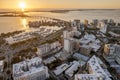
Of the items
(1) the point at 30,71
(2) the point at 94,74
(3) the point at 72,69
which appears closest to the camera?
(2) the point at 94,74

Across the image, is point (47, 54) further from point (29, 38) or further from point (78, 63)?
point (29, 38)

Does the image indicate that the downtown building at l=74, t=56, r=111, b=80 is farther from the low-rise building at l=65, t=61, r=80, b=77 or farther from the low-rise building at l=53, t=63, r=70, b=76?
the low-rise building at l=53, t=63, r=70, b=76

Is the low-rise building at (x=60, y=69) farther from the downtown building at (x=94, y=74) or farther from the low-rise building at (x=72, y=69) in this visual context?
the downtown building at (x=94, y=74)

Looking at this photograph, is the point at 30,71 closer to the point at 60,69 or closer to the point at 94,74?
the point at 60,69

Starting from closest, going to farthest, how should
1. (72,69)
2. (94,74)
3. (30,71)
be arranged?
(94,74), (30,71), (72,69)

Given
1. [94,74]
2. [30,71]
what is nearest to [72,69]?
[94,74]

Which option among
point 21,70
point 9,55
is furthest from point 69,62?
point 9,55

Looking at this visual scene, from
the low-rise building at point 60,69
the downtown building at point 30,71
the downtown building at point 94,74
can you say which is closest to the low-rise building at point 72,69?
the low-rise building at point 60,69

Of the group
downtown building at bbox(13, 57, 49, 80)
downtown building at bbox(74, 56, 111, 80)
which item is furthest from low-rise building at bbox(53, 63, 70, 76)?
downtown building at bbox(74, 56, 111, 80)

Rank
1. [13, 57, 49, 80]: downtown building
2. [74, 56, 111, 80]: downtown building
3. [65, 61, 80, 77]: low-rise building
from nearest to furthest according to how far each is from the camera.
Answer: [74, 56, 111, 80]: downtown building, [13, 57, 49, 80]: downtown building, [65, 61, 80, 77]: low-rise building
